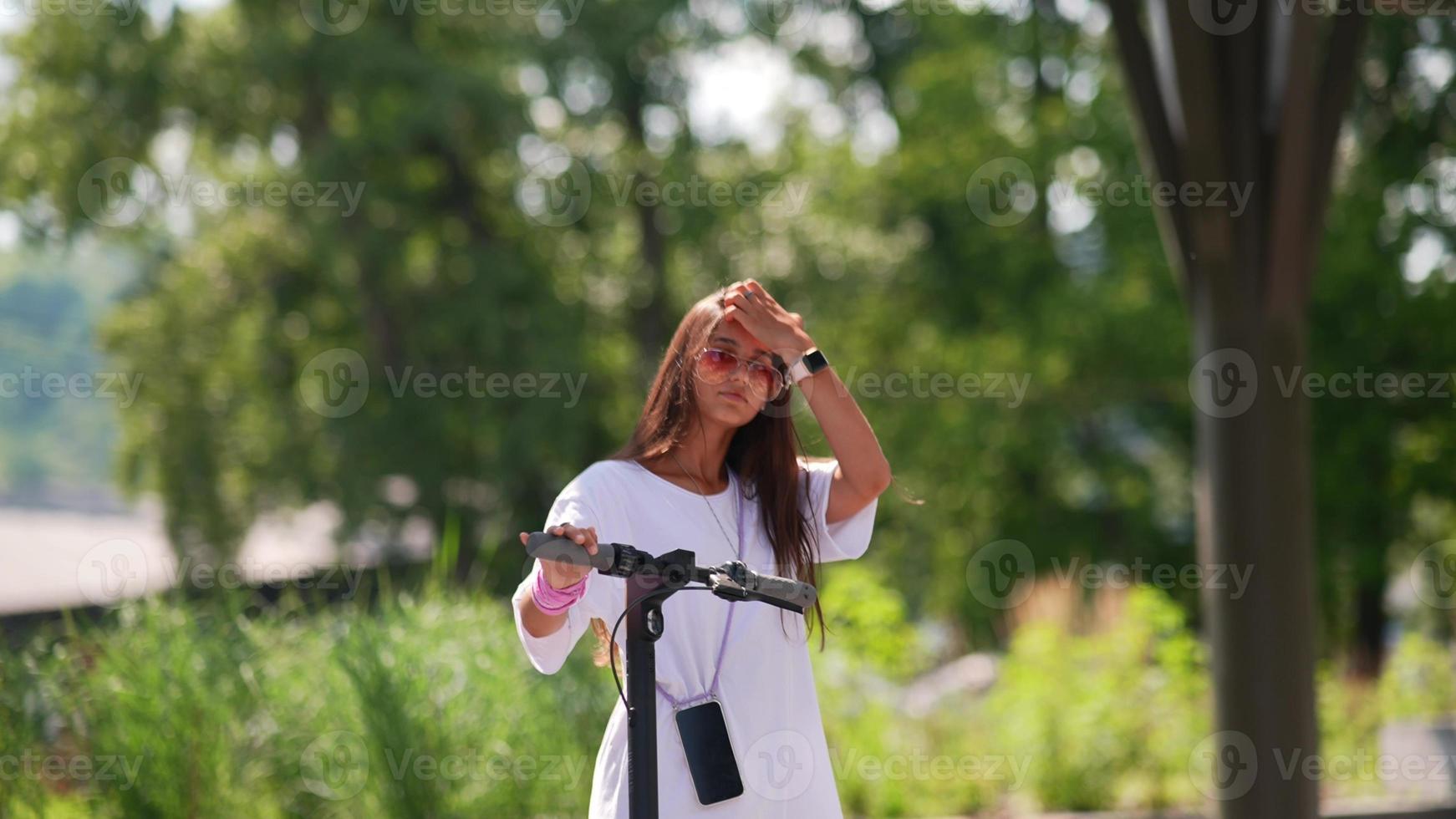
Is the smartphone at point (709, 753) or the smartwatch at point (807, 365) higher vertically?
the smartwatch at point (807, 365)

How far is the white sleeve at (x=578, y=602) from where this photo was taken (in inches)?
71.9

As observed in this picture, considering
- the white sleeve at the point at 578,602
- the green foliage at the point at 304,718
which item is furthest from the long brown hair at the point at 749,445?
the green foliage at the point at 304,718

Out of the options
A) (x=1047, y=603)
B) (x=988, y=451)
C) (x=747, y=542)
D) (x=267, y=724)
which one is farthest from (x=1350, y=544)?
(x=747, y=542)

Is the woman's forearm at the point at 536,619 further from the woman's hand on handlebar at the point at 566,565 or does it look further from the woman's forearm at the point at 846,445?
the woman's forearm at the point at 846,445

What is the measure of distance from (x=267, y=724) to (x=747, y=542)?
95.9 inches

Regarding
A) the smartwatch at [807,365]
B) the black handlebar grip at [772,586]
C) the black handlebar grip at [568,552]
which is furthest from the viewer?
the smartwatch at [807,365]

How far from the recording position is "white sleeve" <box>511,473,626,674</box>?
1825mm

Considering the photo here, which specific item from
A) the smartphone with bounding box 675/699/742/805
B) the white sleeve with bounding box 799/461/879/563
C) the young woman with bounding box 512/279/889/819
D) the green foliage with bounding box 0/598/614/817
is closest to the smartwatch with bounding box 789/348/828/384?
the young woman with bounding box 512/279/889/819

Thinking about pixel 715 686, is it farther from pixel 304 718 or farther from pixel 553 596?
pixel 304 718

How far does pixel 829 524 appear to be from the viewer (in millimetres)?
2143

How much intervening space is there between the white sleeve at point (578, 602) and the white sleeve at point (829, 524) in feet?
1.22

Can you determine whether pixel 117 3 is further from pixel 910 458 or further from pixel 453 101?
pixel 910 458

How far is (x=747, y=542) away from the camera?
202 cm

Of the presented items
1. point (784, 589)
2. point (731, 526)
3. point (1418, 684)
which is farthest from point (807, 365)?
point (1418, 684)
